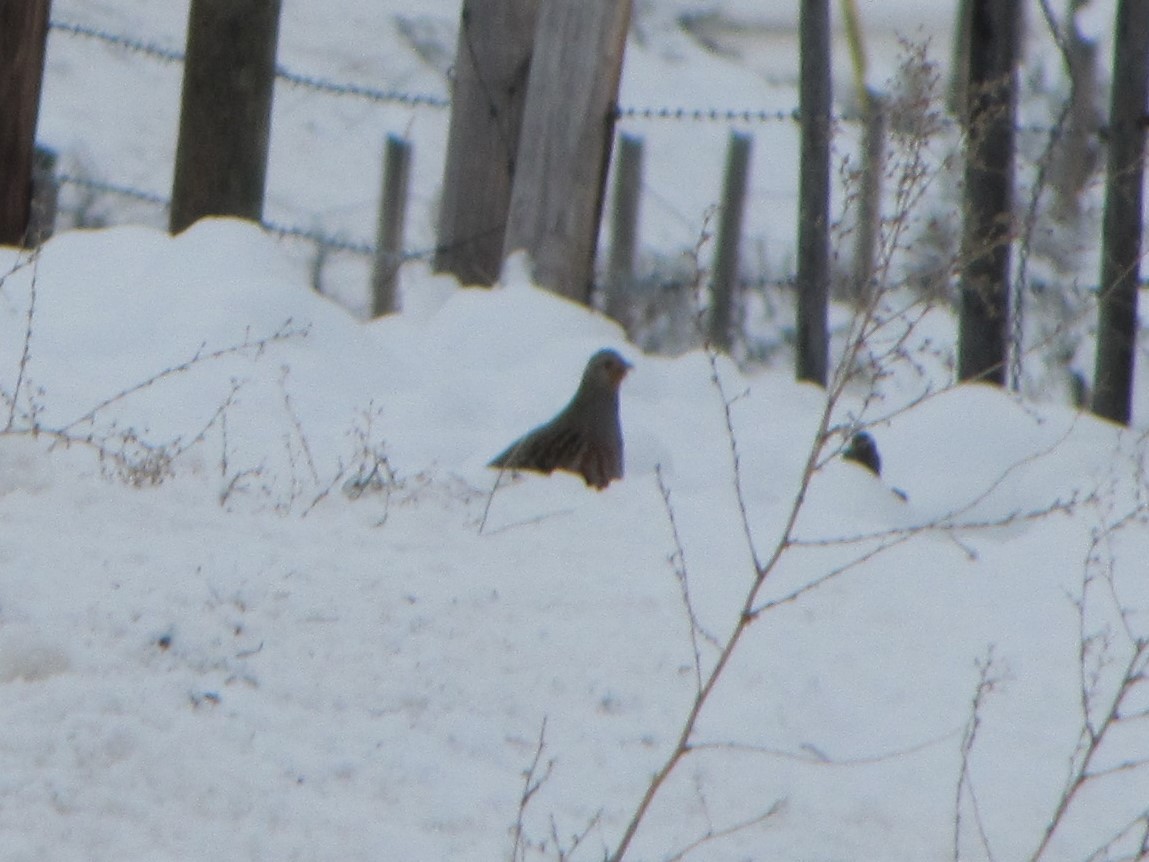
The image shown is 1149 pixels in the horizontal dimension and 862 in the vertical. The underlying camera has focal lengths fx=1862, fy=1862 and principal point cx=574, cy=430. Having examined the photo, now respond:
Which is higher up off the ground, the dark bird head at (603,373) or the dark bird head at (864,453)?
the dark bird head at (603,373)

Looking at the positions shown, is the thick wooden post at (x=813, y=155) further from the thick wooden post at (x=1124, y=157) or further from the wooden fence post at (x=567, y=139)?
the thick wooden post at (x=1124, y=157)

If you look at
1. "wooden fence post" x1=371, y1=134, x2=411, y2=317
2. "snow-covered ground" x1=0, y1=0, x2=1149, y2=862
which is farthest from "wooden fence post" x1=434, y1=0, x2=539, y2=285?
"wooden fence post" x1=371, y1=134, x2=411, y2=317

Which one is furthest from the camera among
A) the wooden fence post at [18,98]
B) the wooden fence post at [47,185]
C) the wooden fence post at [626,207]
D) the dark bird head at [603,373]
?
the wooden fence post at [626,207]

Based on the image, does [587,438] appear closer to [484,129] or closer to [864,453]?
[864,453]

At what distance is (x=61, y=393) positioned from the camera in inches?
189

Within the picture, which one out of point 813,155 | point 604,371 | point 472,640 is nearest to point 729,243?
point 813,155

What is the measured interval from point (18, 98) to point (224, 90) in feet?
2.48

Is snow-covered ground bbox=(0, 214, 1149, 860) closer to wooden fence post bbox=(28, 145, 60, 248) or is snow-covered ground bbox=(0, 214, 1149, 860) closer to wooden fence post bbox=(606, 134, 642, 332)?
wooden fence post bbox=(28, 145, 60, 248)

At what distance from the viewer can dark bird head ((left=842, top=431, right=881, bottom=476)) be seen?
17.2 ft

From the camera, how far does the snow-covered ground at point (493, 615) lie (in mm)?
2404

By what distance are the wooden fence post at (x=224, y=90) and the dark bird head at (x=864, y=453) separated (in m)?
2.55

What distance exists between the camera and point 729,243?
9.25m

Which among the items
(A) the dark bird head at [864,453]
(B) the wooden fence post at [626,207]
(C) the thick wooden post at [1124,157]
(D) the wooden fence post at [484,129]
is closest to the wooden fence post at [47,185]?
(D) the wooden fence post at [484,129]

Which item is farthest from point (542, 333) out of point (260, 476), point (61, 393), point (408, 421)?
point (260, 476)
